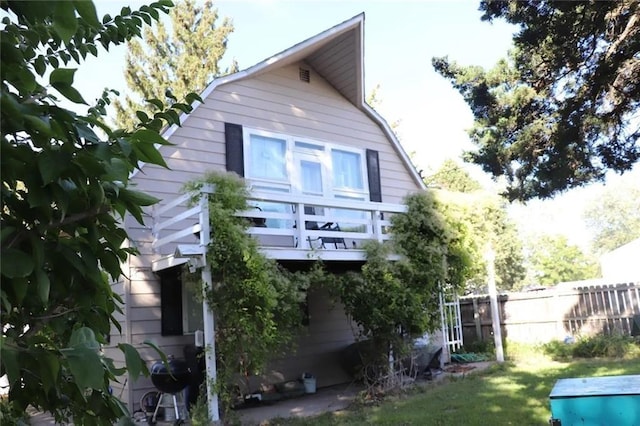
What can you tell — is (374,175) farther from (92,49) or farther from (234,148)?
(92,49)

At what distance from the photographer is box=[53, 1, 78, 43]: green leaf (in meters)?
0.78

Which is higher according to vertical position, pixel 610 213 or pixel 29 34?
pixel 610 213

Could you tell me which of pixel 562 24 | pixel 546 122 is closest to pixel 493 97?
pixel 546 122

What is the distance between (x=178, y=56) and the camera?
1838 centimetres

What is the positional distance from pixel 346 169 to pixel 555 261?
48.1 metres

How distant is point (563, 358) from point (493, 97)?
6735 mm

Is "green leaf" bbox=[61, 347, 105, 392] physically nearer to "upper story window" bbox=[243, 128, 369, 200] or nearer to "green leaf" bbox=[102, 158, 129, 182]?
"green leaf" bbox=[102, 158, 129, 182]

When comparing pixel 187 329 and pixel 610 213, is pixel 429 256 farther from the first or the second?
pixel 610 213

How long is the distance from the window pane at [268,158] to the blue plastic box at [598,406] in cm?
644

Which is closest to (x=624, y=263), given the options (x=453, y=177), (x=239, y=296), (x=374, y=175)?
(x=453, y=177)

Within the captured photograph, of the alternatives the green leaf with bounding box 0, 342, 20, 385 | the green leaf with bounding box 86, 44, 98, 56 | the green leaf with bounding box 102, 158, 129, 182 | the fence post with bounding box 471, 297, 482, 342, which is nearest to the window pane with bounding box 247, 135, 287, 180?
the fence post with bounding box 471, 297, 482, 342

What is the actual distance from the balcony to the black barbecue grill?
1.38 m

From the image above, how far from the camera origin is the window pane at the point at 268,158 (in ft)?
29.9

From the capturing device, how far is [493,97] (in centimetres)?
670
